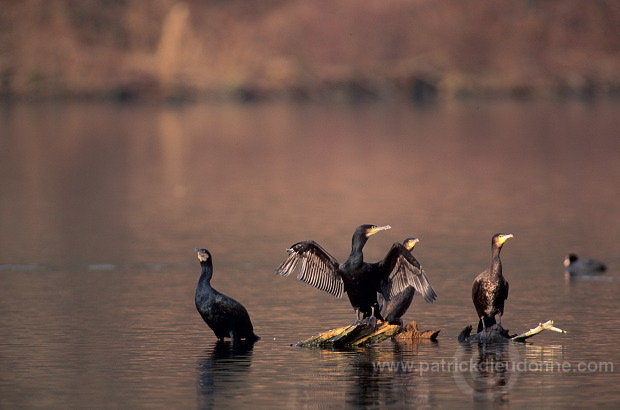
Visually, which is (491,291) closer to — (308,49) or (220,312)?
(220,312)

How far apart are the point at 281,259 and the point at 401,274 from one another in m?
8.97

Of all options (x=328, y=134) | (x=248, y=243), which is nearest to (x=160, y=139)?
(x=328, y=134)

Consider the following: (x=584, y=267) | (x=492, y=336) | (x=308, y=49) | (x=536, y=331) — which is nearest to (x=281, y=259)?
(x=584, y=267)

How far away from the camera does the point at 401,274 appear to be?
18641 millimetres

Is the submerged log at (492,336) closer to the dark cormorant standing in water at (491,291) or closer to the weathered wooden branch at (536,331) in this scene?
the weathered wooden branch at (536,331)

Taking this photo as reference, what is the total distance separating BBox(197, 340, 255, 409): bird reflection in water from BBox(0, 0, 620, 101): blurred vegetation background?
93.3m

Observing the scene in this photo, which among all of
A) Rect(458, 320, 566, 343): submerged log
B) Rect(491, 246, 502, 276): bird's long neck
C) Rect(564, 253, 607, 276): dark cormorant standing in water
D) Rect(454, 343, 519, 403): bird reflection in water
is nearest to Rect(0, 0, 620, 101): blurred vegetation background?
Rect(564, 253, 607, 276): dark cormorant standing in water

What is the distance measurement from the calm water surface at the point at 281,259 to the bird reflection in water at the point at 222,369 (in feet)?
0.15

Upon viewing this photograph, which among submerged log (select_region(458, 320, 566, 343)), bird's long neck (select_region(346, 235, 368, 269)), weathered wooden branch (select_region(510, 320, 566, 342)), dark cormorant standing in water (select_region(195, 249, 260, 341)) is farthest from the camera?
dark cormorant standing in water (select_region(195, 249, 260, 341))

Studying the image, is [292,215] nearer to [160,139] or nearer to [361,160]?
[361,160]

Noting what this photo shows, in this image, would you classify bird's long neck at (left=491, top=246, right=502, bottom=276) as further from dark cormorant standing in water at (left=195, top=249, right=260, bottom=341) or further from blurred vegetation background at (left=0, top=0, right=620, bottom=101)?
blurred vegetation background at (left=0, top=0, right=620, bottom=101)

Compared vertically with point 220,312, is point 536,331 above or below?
below

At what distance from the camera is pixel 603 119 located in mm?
81500

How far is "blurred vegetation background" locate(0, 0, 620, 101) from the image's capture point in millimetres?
112875
